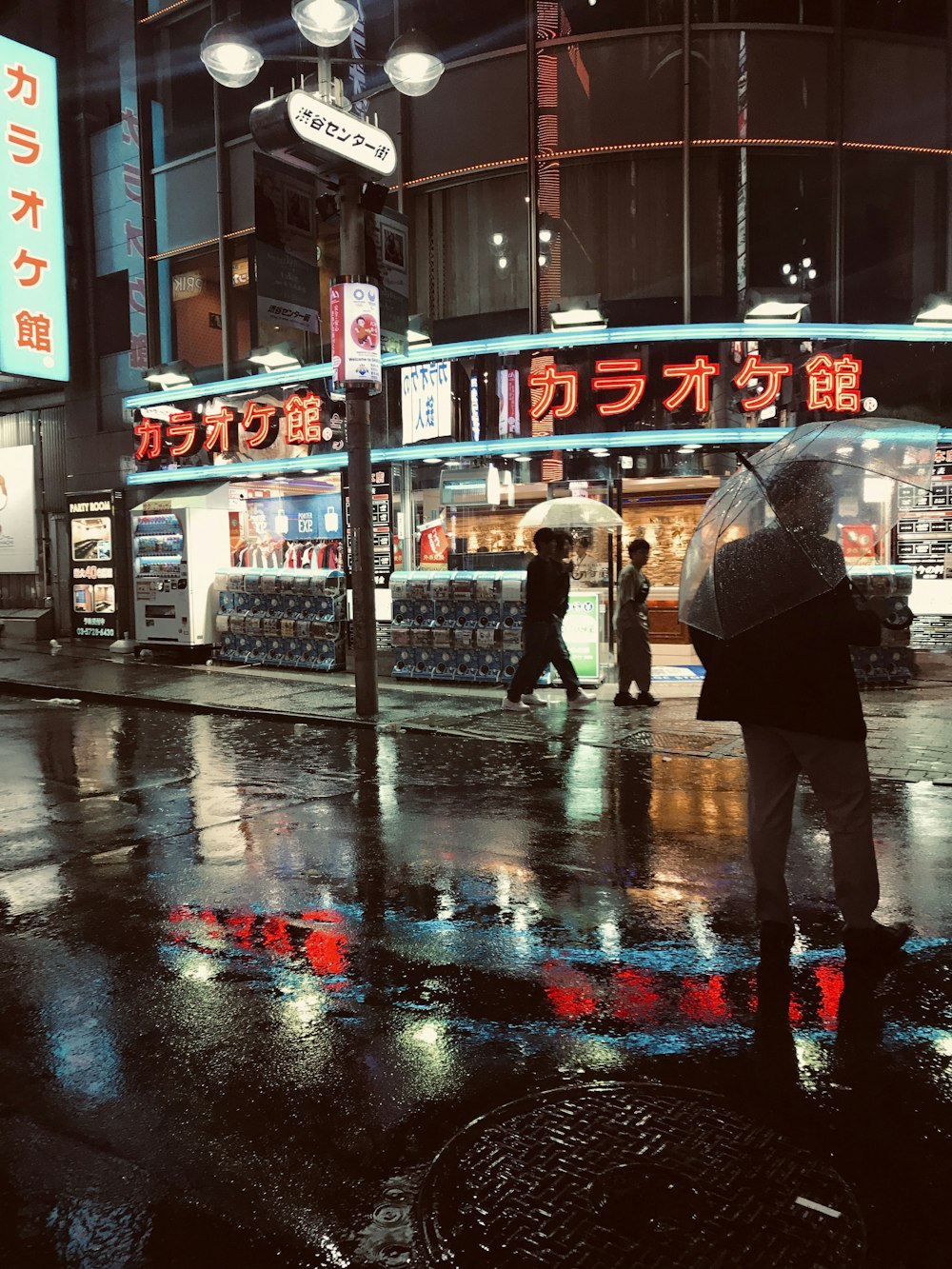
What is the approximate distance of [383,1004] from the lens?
4.21 meters

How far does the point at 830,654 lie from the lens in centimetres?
429

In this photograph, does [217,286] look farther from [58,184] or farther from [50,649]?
[50,649]

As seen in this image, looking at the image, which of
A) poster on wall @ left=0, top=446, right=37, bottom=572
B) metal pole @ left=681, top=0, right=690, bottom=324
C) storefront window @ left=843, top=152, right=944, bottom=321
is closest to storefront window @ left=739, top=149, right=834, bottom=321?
storefront window @ left=843, top=152, right=944, bottom=321

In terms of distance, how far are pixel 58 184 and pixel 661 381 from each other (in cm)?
1355

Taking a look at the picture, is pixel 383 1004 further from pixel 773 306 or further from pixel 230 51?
pixel 773 306

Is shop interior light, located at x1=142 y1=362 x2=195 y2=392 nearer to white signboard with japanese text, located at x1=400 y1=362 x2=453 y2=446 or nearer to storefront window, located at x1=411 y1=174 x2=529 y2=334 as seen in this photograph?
storefront window, located at x1=411 y1=174 x2=529 y2=334

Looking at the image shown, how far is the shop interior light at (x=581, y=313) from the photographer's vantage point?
1434 cm

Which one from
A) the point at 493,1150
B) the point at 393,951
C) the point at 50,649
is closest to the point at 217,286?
the point at 50,649

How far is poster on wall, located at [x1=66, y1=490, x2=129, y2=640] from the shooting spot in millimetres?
19859

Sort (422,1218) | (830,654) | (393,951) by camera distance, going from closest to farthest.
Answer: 1. (422,1218)
2. (830,654)
3. (393,951)

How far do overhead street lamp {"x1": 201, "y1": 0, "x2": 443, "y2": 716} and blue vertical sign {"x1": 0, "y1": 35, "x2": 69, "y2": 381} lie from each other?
10.2 metres

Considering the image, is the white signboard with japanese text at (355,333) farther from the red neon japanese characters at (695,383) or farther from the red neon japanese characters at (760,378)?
the red neon japanese characters at (760,378)

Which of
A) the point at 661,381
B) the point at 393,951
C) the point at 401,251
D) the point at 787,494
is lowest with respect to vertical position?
the point at 393,951

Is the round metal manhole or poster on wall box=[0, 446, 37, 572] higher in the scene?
poster on wall box=[0, 446, 37, 572]
